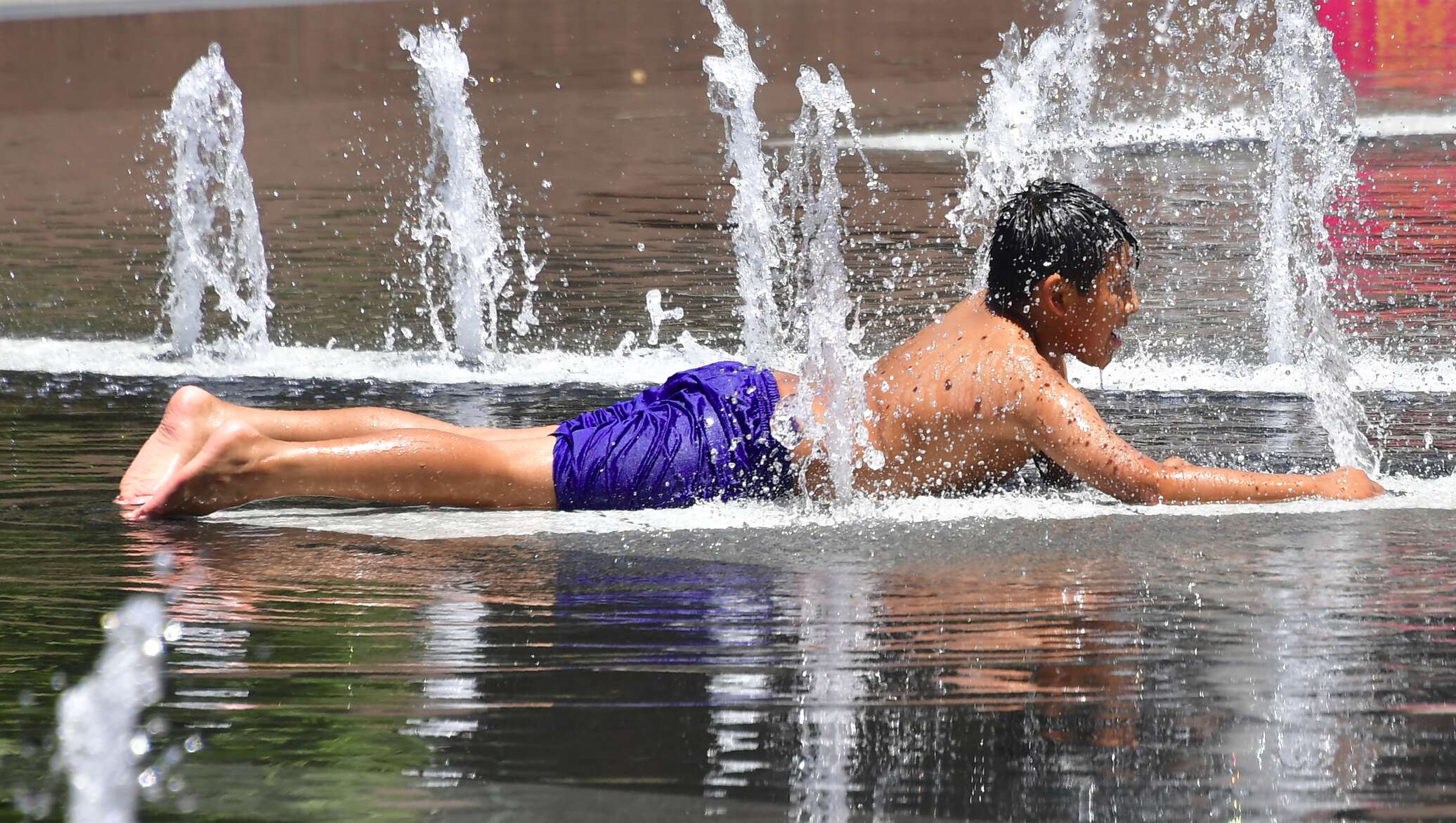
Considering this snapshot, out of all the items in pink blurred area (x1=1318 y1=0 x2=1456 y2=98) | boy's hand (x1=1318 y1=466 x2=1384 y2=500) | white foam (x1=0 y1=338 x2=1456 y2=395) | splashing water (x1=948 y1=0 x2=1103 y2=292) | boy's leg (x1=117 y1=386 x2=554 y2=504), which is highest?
pink blurred area (x1=1318 y1=0 x2=1456 y2=98)

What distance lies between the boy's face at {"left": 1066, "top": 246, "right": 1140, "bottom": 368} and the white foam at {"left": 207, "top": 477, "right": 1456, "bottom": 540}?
463 mm

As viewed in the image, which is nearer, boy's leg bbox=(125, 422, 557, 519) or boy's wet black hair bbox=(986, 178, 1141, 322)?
boy's wet black hair bbox=(986, 178, 1141, 322)

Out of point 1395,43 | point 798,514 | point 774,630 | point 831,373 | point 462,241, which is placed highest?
point 1395,43

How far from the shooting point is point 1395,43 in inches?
808

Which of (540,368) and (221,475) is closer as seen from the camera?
(221,475)

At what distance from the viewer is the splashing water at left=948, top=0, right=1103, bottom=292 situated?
1000cm

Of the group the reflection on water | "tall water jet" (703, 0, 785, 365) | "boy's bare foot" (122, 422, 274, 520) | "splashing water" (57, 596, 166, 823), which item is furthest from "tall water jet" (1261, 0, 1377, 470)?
"splashing water" (57, 596, 166, 823)

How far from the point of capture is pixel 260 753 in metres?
3.20

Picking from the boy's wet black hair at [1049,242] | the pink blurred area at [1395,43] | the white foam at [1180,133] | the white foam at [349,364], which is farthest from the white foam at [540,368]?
the pink blurred area at [1395,43]

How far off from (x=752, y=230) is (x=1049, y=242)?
15.1 ft

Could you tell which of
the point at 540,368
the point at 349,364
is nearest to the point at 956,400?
the point at 540,368

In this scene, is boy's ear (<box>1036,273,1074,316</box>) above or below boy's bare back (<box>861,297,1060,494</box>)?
above

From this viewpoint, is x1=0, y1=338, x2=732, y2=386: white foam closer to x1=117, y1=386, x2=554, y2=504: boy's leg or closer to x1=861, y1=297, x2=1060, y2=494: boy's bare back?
x1=117, y1=386, x2=554, y2=504: boy's leg

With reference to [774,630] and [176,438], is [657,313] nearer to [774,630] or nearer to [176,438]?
[176,438]
